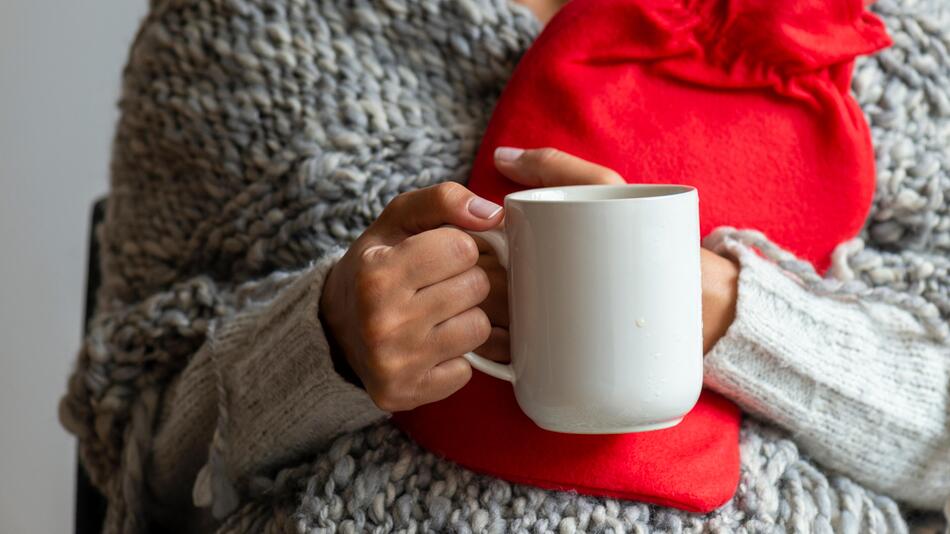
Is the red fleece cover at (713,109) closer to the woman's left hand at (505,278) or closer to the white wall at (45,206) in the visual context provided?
the woman's left hand at (505,278)

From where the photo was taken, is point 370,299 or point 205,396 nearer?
point 370,299

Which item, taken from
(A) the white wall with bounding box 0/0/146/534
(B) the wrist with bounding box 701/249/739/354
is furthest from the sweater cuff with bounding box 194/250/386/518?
(A) the white wall with bounding box 0/0/146/534

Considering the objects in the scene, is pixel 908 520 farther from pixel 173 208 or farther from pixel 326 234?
pixel 173 208

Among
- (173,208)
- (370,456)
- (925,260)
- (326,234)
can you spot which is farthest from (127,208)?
(925,260)

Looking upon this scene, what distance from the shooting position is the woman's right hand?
22.0 inches

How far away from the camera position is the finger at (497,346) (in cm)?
60

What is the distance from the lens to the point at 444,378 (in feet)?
→ 1.90

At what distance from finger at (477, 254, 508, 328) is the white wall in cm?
88

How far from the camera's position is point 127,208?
2.79 feet

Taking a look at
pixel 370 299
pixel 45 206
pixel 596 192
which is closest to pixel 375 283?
pixel 370 299

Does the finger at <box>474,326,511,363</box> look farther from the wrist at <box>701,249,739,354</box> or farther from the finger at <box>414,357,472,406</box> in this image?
the wrist at <box>701,249,739,354</box>

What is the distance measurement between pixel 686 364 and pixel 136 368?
493mm

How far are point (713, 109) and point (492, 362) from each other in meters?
0.27

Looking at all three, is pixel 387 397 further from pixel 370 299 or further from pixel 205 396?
pixel 205 396
